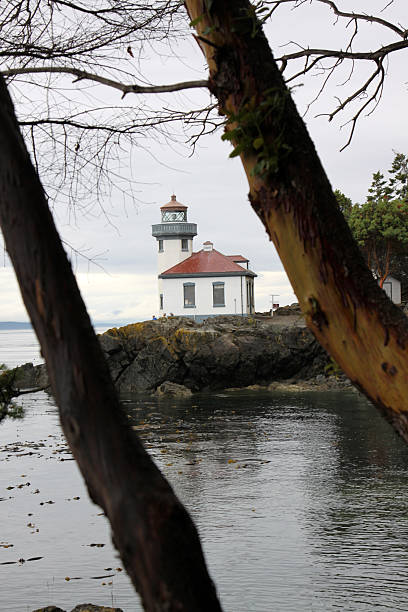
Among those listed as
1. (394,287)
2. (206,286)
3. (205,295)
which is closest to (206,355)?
(205,295)

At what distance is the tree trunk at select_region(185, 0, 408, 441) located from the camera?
2.29m

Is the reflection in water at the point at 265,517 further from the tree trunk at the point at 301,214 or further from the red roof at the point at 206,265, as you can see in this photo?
the red roof at the point at 206,265

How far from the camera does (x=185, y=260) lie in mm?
54156

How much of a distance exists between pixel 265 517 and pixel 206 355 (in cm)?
2060

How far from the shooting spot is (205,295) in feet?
169

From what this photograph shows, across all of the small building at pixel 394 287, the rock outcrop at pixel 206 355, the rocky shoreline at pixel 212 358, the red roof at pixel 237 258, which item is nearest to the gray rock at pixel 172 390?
the rocky shoreline at pixel 212 358

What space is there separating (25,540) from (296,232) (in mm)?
8245

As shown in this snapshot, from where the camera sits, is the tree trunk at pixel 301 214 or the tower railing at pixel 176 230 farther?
the tower railing at pixel 176 230

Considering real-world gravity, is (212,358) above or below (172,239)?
below

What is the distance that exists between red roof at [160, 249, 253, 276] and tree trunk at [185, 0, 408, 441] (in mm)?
48444

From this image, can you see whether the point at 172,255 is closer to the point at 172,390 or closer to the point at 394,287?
the point at 394,287

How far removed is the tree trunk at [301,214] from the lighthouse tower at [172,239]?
5295 cm

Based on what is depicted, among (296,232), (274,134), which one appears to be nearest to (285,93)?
(274,134)

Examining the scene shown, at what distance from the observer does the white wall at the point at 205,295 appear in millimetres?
51375
